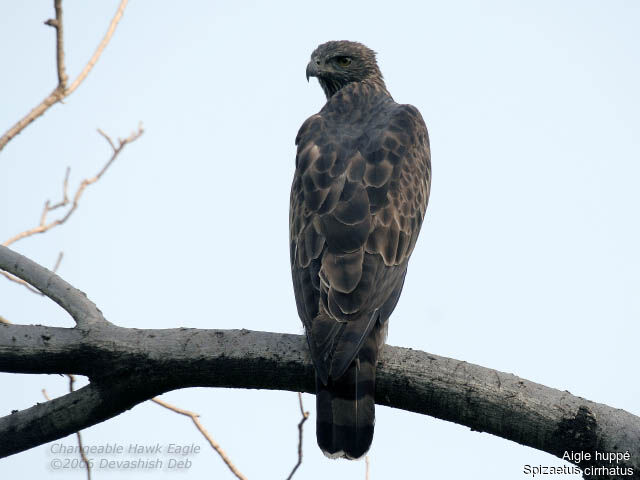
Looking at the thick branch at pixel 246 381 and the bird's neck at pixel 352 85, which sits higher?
the bird's neck at pixel 352 85

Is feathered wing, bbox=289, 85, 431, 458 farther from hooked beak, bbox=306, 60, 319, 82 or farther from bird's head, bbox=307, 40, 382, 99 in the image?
bird's head, bbox=307, 40, 382, 99

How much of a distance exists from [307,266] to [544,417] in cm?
168

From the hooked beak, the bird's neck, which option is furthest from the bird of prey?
the hooked beak

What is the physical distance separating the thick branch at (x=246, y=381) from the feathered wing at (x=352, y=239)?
0.50ft

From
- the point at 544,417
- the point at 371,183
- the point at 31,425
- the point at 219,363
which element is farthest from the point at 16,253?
the point at 544,417

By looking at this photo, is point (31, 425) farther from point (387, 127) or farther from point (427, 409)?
point (387, 127)

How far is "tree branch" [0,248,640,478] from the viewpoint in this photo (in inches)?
146

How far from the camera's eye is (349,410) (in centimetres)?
409

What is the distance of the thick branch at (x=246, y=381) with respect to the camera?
12.2 ft

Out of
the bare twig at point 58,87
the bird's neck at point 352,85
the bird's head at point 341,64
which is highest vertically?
the bird's head at point 341,64

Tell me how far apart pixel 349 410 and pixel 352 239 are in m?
1.14

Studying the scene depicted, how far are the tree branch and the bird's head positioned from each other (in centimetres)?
447

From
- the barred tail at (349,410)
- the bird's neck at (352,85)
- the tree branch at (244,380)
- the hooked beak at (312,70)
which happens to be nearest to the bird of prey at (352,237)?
the barred tail at (349,410)

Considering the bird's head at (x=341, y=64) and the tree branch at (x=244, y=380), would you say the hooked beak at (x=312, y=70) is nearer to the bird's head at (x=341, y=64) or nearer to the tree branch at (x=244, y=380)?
the bird's head at (x=341, y=64)
